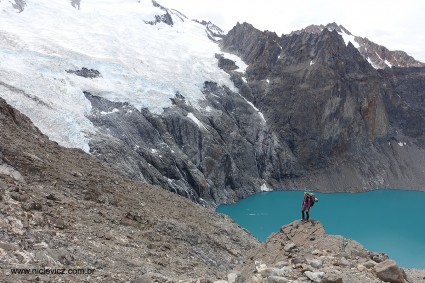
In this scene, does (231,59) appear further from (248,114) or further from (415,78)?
(415,78)

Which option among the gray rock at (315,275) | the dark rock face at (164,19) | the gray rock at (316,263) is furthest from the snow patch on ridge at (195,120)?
the gray rock at (315,275)

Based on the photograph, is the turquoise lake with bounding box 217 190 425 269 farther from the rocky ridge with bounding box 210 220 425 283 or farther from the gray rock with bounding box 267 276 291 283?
the gray rock with bounding box 267 276 291 283

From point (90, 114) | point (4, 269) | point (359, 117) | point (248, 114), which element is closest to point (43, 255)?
point (4, 269)

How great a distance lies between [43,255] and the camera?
34.4ft

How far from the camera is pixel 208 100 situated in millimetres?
85375

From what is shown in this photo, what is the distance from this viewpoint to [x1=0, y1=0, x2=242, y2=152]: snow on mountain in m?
50.8

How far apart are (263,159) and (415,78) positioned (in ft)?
209

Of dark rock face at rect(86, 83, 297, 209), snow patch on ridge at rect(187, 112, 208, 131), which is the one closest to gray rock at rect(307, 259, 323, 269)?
dark rock face at rect(86, 83, 297, 209)

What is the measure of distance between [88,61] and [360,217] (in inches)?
2013

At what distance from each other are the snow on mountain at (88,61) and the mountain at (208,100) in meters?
0.29

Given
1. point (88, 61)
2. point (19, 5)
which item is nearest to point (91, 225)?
point (88, 61)

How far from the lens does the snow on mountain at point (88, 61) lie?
167ft

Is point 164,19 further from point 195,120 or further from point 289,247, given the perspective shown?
point 289,247

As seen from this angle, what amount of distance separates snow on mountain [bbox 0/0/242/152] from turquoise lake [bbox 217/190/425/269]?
75.7 ft
